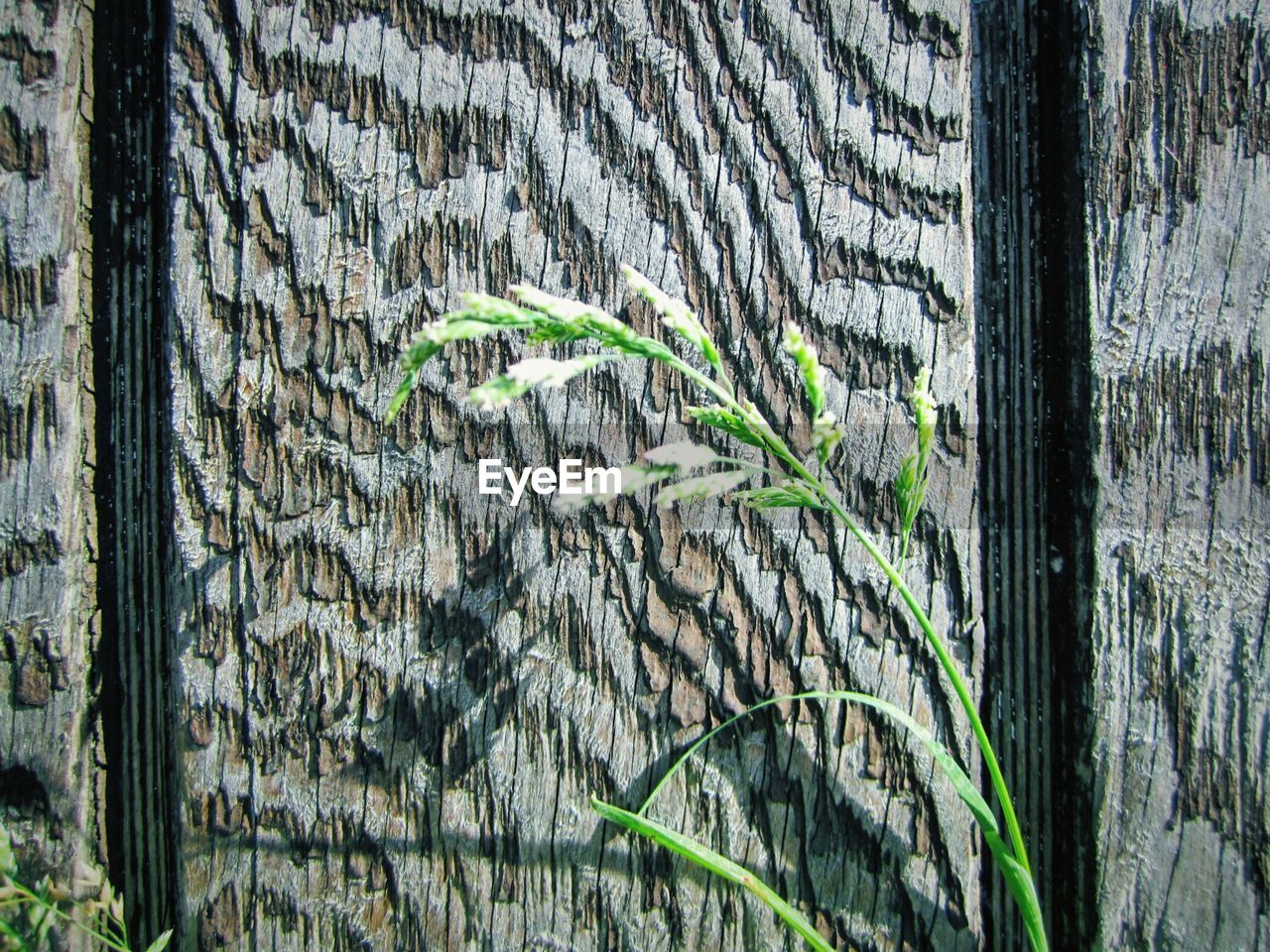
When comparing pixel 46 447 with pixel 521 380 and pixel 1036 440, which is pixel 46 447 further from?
pixel 1036 440

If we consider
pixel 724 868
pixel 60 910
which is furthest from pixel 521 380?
pixel 60 910

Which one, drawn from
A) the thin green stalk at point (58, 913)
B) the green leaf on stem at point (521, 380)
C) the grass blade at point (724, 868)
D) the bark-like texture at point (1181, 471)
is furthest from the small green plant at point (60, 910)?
the bark-like texture at point (1181, 471)

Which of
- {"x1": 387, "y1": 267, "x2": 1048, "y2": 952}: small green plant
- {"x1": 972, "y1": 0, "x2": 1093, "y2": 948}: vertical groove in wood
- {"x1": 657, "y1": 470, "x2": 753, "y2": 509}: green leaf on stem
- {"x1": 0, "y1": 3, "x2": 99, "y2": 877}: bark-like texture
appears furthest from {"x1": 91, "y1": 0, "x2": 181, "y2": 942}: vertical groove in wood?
{"x1": 972, "y1": 0, "x2": 1093, "y2": 948}: vertical groove in wood

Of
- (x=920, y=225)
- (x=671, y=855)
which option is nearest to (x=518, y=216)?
(x=920, y=225)

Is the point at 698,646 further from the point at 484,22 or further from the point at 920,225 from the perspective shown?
the point at 484,22

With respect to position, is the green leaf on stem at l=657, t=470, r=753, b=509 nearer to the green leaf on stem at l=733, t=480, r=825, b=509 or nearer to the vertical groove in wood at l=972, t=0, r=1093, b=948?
the green leaf on stem at l=733, t=480, r=825, b=509

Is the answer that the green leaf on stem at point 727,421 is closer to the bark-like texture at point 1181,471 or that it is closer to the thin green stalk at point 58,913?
the bark-like texture at point 1181,471
